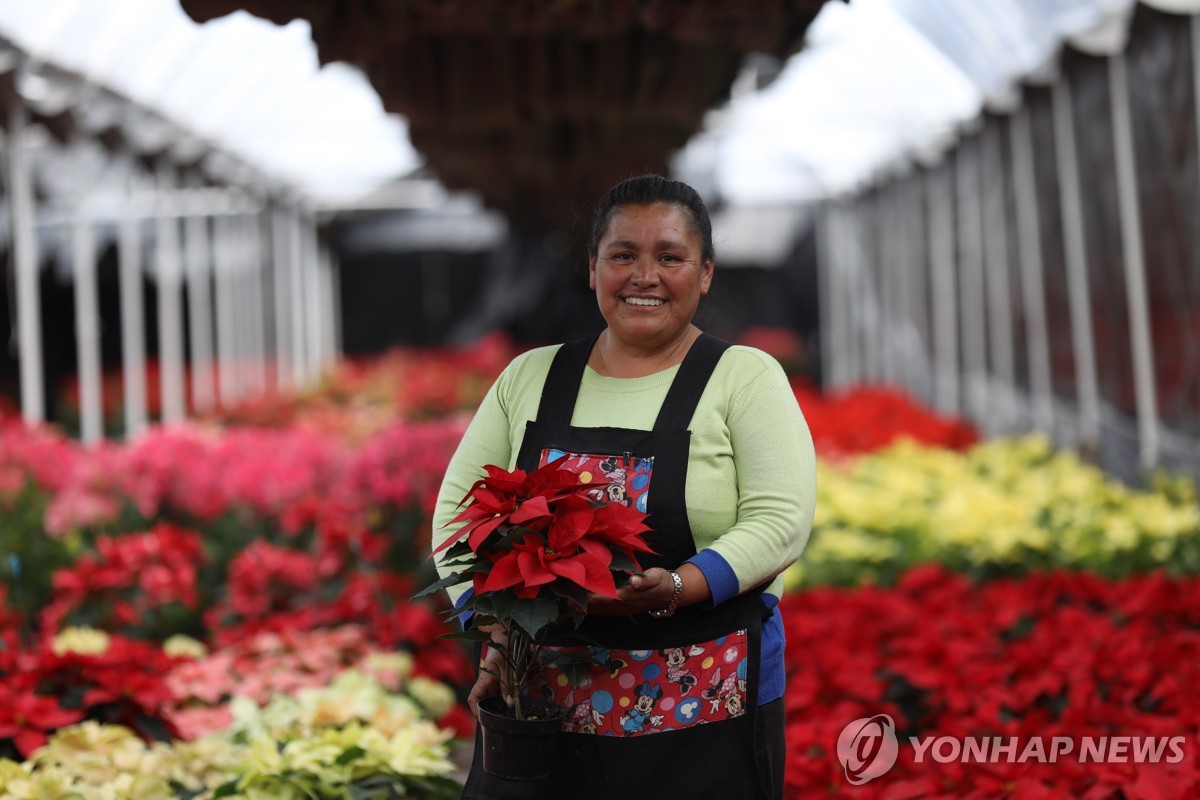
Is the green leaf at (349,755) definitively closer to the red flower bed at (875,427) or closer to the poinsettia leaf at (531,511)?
the poinsettia leaf at (531,511)

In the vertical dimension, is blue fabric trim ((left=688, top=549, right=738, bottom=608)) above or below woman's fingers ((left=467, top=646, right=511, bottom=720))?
above

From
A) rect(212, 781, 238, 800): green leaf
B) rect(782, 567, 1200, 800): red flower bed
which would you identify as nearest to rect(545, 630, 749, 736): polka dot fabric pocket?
rect(782, 567, 1200, 800): red flower bed

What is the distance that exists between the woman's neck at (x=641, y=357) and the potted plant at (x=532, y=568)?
0.72ft

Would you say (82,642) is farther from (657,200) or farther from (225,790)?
(657,200)

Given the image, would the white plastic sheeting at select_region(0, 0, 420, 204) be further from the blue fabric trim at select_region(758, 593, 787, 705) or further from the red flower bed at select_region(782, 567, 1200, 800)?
the blue fabric trim at select_region(758, 593, 787, 705)

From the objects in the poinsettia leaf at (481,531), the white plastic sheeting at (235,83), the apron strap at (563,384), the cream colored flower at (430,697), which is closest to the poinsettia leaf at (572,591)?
the poinsettia leaf at (481,531)

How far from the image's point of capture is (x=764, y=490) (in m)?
1.92

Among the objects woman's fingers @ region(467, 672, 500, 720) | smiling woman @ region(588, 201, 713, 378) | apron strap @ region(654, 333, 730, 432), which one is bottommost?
woman's fingers @ region(467, 672, 500, 720)

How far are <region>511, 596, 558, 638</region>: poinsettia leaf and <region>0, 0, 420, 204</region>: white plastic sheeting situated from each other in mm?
3761

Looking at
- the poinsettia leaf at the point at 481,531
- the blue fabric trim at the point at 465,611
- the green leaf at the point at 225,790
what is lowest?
the green leaf at the point at 225,790

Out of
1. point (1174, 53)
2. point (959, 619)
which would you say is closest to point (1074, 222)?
point (1174, 53)

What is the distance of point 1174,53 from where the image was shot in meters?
5.98

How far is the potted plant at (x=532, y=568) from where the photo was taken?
5.79ft

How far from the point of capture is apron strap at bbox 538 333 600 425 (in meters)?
2.05
